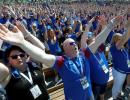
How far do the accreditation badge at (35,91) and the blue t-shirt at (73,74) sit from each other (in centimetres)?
52

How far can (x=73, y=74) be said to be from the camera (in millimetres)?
4652

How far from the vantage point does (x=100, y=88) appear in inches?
241

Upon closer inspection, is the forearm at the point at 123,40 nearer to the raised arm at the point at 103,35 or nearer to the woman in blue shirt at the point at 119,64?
the woman in blue shirt at the point at 119,64

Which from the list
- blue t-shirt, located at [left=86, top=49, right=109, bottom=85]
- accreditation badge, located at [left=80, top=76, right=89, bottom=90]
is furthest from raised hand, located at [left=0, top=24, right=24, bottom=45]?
blue t-shirt, located at [left=86, top=49, right=109, bottom=85]

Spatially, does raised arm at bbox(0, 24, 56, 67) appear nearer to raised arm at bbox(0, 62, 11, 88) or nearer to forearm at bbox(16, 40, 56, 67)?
forearm at bbox(16, 40, 56, 67)

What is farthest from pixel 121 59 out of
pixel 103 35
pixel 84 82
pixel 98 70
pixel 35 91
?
pixel 35 91

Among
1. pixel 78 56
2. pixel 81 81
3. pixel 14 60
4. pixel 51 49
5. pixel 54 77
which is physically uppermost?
pixel 14 60

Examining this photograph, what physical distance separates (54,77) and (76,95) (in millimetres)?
4681

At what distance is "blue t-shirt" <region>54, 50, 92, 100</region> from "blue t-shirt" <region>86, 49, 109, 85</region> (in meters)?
0.87

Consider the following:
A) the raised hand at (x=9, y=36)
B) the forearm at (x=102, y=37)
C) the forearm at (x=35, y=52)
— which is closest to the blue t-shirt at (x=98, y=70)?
the forearm at (x=102, y=37)

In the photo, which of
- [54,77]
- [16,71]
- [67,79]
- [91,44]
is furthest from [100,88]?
[54,77]

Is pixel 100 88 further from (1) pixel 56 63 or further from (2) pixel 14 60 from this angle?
(2) pixel 14 60

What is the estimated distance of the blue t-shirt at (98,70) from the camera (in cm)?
571

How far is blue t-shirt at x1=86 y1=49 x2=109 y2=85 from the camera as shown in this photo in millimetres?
5705
